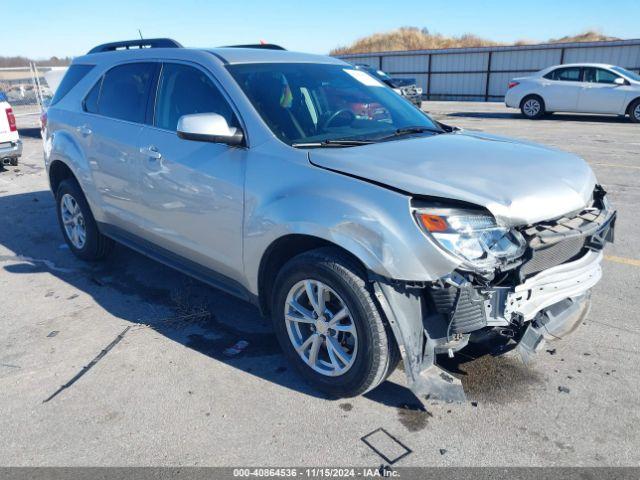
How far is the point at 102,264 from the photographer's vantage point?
213 inches

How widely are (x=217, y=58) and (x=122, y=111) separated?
3.88 feet

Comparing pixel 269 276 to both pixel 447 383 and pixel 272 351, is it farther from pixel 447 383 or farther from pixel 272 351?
pixel 447 383

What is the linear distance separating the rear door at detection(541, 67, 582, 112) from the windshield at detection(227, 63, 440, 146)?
14116 mm

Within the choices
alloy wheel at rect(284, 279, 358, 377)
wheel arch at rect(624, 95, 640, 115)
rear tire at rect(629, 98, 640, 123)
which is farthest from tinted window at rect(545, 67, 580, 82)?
alloy wheel at rect(284, 279, 358, 377)

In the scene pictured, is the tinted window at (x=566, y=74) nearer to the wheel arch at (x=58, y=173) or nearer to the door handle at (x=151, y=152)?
the wheel arch at (x=58, y=173)

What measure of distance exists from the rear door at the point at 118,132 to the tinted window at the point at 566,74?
15.3 m

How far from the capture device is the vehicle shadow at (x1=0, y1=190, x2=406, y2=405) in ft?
11.8

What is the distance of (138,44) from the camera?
5.12 m

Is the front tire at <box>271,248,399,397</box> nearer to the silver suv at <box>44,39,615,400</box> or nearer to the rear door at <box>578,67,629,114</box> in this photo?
the silver suv at <box>44,39,615,400</box>

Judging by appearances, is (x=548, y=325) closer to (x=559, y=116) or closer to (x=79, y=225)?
(x=79, y=225)

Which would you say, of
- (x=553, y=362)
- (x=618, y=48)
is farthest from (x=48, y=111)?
(x=618, y=48)

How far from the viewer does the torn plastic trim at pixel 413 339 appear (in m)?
2.69

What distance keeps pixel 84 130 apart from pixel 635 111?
15.6 meters

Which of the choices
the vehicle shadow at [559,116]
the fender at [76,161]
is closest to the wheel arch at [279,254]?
the fender at [76,161]
